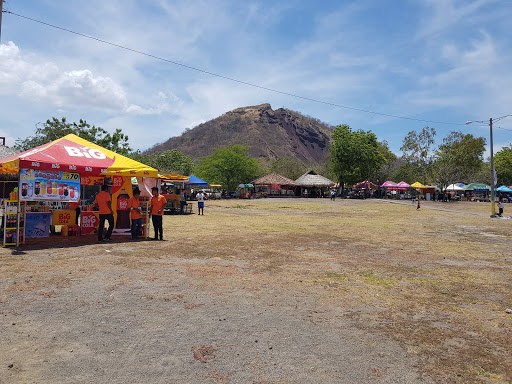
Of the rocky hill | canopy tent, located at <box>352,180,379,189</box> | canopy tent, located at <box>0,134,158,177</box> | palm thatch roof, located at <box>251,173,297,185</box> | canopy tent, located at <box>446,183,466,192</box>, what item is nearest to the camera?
canopy tent, located at <box>0,134,158,177</box>

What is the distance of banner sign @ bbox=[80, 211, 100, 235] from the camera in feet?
43.5

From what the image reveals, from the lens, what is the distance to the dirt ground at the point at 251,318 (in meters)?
3.50

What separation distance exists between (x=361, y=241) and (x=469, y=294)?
6.48 meters

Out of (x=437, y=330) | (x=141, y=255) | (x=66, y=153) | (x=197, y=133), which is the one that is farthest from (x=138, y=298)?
(x=197, y=133)

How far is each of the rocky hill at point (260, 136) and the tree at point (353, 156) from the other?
228ft

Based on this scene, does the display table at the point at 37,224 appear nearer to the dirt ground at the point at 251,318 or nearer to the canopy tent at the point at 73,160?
the canopy tent at the point at 73,160

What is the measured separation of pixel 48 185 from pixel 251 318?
366 inches

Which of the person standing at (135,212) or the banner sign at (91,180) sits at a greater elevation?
the banner sign at (91,180)

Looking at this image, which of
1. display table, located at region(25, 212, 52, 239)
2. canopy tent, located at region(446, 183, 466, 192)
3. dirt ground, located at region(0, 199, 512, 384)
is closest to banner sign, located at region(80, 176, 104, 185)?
display table, located at region(25, 212, 52, 239)

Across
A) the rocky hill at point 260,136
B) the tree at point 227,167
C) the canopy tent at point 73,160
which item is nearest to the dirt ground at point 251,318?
the canopy tent at point 73,160

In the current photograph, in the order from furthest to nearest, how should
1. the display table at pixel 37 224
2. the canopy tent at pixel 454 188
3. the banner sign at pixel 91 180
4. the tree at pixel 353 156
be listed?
1. the tree at pixel 353 156
2. the canopy tent at pixel 454 188
3. the banner sign at pixel 91 180
4. the display table at pixel 37 224

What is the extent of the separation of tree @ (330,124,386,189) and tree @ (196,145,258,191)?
1728 centimetres

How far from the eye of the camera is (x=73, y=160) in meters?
11.4

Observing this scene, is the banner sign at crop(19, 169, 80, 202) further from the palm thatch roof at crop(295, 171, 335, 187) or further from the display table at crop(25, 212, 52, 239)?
the palm thatch roof at crop(295, 171, 335, 187)
